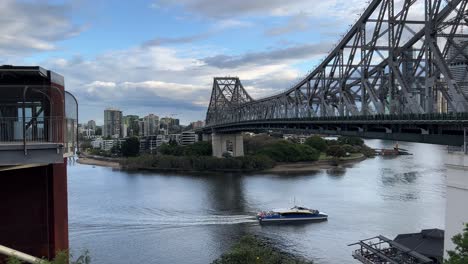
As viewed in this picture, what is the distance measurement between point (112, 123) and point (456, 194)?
375 ft

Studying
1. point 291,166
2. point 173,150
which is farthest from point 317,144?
point 173,150

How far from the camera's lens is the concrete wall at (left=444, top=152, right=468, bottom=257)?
6551mm

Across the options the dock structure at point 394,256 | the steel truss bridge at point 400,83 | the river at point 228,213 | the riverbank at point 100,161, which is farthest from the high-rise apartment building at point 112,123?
the dock structure at point 394,256

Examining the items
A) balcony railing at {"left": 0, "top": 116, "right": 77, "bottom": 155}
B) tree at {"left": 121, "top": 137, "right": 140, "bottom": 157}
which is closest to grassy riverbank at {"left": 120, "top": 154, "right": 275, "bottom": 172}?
tree at {"left": 121, "top": 137, "right": 140, "bottom": 157}

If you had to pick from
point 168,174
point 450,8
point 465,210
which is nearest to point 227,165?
point 168,174

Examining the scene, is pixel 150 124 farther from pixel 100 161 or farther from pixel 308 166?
pixel 308 166

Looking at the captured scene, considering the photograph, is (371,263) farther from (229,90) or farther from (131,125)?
(131,125)

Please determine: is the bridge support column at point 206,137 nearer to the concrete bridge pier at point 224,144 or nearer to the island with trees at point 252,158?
the island with trees at point 252,158

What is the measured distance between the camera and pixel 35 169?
4625mm

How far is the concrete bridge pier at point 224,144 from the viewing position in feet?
143

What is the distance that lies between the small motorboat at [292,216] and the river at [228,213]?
447mm

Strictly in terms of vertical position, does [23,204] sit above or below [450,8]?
below

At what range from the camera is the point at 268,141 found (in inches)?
2036

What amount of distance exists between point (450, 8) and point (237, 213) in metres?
10.9
